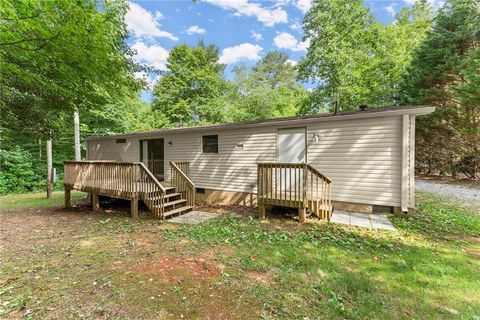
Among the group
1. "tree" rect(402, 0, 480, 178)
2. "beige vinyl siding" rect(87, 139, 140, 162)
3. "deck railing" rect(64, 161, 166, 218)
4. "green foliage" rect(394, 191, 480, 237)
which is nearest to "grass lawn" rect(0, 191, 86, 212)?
"beige vinyl siding" rect(87, 139, 140, 162)

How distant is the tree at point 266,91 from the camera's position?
22.8m

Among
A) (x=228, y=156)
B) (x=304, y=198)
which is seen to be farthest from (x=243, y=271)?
(x=228, y=156)

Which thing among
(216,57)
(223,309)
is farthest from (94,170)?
(216,57)

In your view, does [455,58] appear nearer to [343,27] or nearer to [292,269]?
[343,27]

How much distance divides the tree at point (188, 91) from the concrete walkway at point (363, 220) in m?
16.8

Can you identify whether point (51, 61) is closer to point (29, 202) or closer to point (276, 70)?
point (29, 202)

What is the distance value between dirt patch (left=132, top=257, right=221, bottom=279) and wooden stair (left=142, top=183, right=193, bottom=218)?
2.73 meters

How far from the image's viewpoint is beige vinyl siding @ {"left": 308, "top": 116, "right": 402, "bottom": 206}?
5754 millimetres

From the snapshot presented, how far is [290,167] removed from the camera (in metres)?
5.79

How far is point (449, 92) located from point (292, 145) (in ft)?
40.7

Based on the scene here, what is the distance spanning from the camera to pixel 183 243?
4434 millimetres

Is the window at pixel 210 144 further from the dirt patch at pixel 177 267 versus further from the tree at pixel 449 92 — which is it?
the tree at pixel 449 92

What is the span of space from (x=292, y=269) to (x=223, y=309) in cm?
126

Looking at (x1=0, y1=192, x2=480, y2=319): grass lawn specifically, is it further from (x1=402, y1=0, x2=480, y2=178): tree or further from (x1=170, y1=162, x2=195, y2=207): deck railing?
(x1=402, y1=0, x2=480, y2=178): tree
